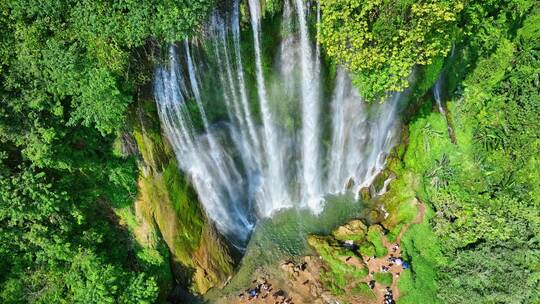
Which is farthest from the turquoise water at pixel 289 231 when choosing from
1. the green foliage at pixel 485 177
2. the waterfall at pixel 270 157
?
the green foliage at pixel 485 177

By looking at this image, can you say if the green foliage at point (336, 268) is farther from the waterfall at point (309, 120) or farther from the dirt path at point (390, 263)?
the waterfall at point (309, 120)

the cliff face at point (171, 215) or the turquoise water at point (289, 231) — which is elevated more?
the cliff face at point (171, 215)

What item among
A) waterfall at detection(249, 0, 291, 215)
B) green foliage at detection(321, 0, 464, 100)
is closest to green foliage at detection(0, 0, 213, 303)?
waterfall at detection(249, 0, 291, 215)

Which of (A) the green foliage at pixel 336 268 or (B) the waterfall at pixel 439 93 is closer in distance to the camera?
(A) the green foliage at pixel 336 268

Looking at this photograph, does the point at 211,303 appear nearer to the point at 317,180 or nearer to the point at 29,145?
the point at 317,180

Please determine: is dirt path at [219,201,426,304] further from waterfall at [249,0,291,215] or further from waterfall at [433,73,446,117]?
waterfall at [433,73,446,117]
